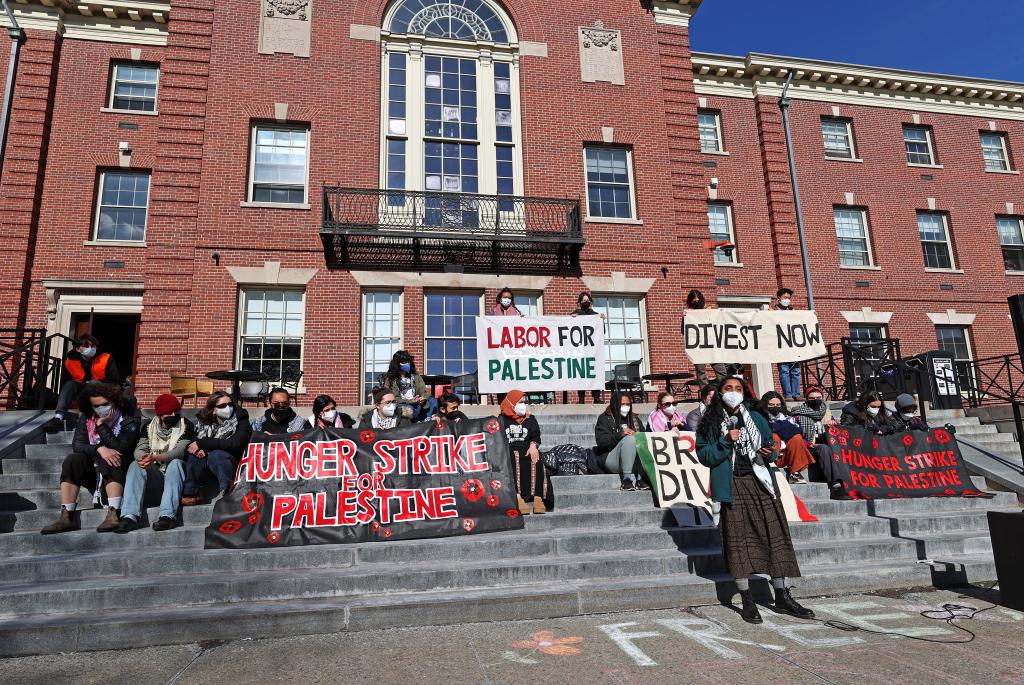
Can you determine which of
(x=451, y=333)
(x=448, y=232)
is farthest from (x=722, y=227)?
(x=451, y=333)

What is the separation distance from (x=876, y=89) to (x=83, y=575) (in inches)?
1015

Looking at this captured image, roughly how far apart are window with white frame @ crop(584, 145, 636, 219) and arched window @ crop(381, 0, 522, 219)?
196 centimetres

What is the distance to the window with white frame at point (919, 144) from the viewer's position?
21.0m

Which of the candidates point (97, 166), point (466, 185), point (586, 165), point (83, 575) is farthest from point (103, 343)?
point (586, 165)

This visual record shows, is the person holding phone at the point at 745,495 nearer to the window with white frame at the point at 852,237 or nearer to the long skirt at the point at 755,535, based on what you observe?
the long skirt at the point at 755,535

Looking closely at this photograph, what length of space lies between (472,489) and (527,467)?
781 mm

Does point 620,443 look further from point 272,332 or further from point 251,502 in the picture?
point 272,332

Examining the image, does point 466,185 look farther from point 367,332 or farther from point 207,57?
point 207,57

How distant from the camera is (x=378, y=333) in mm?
13344

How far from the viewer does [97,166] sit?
613 inches

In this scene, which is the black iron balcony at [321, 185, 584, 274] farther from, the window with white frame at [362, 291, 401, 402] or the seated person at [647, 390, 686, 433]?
the seated person at [647, 390, 686, 433]

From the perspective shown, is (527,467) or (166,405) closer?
(166,405)

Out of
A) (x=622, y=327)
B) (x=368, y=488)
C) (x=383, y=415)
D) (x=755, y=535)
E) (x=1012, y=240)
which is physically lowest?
(x=755, y=535)

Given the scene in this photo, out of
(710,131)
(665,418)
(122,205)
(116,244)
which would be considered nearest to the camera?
(665,418)
